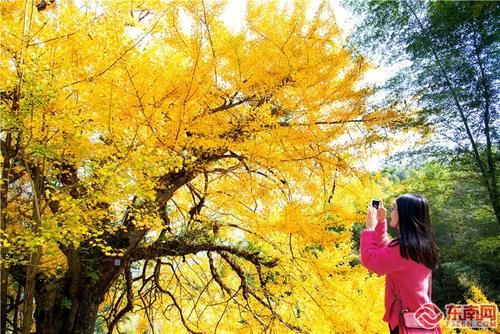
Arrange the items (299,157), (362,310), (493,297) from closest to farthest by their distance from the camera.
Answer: (299,157) < (362,310) < (493,297)

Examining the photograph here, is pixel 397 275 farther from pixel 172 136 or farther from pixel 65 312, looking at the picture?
pixel 65 312

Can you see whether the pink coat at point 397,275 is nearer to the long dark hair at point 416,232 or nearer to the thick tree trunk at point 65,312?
the long dark hair at point 416,232

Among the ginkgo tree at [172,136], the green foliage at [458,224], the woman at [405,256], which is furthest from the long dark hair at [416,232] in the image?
the green foliage at [458,224]

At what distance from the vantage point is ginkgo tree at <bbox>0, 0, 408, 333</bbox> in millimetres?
2391

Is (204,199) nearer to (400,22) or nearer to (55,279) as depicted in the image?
(55,279)

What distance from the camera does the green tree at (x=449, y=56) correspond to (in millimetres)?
5379

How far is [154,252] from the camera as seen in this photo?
4.07 meters

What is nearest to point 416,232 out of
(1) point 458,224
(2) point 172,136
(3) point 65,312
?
(2) point 172,136

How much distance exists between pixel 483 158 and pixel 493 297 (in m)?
3.91

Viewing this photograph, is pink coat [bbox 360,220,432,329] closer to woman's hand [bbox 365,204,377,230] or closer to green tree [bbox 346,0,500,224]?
woman's hand [bbox 365,204,377,230]

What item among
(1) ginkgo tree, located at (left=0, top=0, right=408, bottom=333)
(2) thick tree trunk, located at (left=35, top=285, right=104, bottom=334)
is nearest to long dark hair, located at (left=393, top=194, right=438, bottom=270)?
(1) ginkgo tree, located at (left=0, top=0, right=408, bottom=333)

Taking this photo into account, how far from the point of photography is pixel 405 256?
1050 mm

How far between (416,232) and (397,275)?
123 millimetres

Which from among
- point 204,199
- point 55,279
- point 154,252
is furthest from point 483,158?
point 55,279
